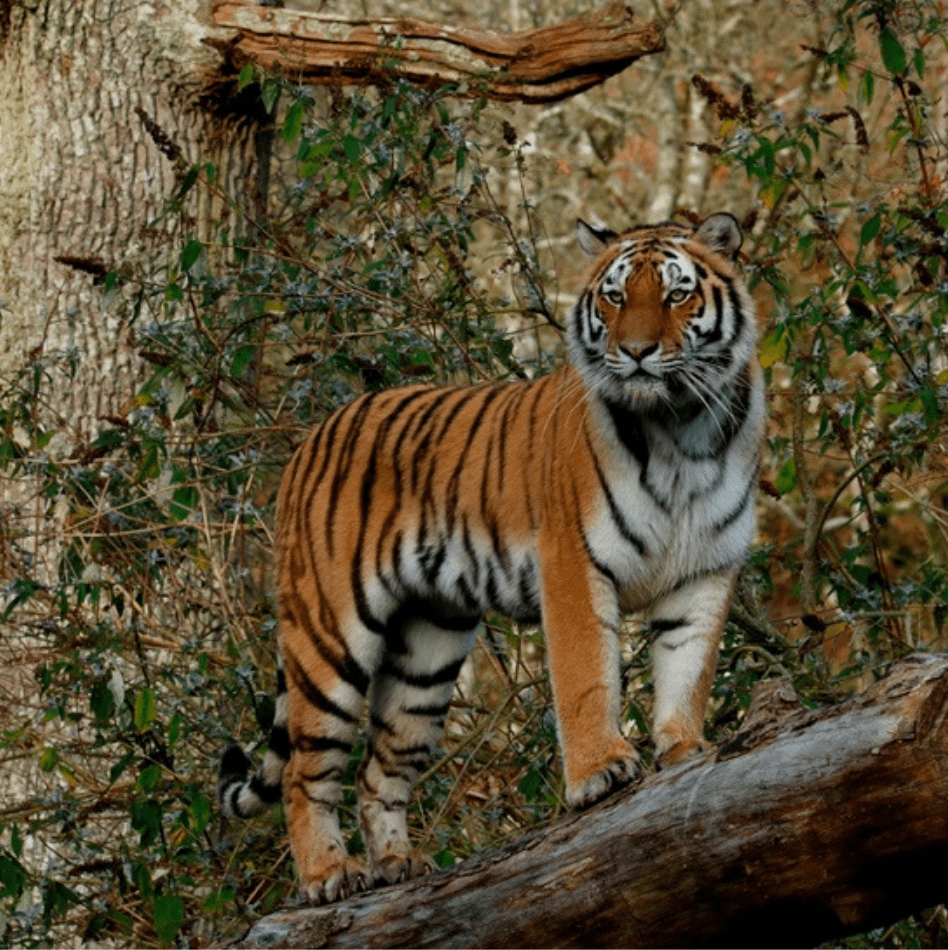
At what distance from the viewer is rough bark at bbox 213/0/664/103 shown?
6.56m

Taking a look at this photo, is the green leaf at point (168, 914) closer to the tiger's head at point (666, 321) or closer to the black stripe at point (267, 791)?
the black stripe at point (267, 791)

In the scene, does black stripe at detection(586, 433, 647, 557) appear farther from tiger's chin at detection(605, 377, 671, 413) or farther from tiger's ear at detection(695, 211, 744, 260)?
tiger's ear at detection(695, 211, 744, 260)

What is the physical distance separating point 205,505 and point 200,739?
2.51 feet

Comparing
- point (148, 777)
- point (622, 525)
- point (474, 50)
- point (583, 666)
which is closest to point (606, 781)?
point (583, 666)

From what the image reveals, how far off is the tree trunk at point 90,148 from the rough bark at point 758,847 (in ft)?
13.2

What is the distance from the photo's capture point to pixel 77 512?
563 cm

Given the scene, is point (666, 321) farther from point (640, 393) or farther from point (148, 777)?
point (148, 777)

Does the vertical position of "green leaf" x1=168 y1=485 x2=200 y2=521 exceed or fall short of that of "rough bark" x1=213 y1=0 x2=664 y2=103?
it falls short

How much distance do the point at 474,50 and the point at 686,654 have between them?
3211 millimetres

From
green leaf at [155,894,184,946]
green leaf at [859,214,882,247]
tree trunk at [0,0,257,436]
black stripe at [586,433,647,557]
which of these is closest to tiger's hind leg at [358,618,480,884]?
green leaf at [155,894,184,946]

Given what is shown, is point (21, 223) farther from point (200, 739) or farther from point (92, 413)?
point (200, 739)

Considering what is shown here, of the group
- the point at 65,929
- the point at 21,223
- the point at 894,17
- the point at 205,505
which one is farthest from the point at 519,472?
the point at 21,223

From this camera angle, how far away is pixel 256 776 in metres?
4.89

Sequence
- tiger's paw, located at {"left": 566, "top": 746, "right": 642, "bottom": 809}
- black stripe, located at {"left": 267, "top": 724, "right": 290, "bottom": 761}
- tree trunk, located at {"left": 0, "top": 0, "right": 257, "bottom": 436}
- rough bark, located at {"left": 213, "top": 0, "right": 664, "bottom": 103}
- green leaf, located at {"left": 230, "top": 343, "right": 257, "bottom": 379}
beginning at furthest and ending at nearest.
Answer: tree trunk, located at {"left": 0, "top": 0, "right": 257, "bottom": 436} < rough bark, located at {"left": 213, "top": 0, "right": 664, "bottom": 103} < green leaf, located at {"left": 230, "top": 343, "right": 257, "bottom": 379} < black stripe, located at {"left": 267, "top": 724, "right": 290, "bottom": 761} < tiger's paw, located at {"left": 566, "top": 746, "right": 642, "bottom": 809}
